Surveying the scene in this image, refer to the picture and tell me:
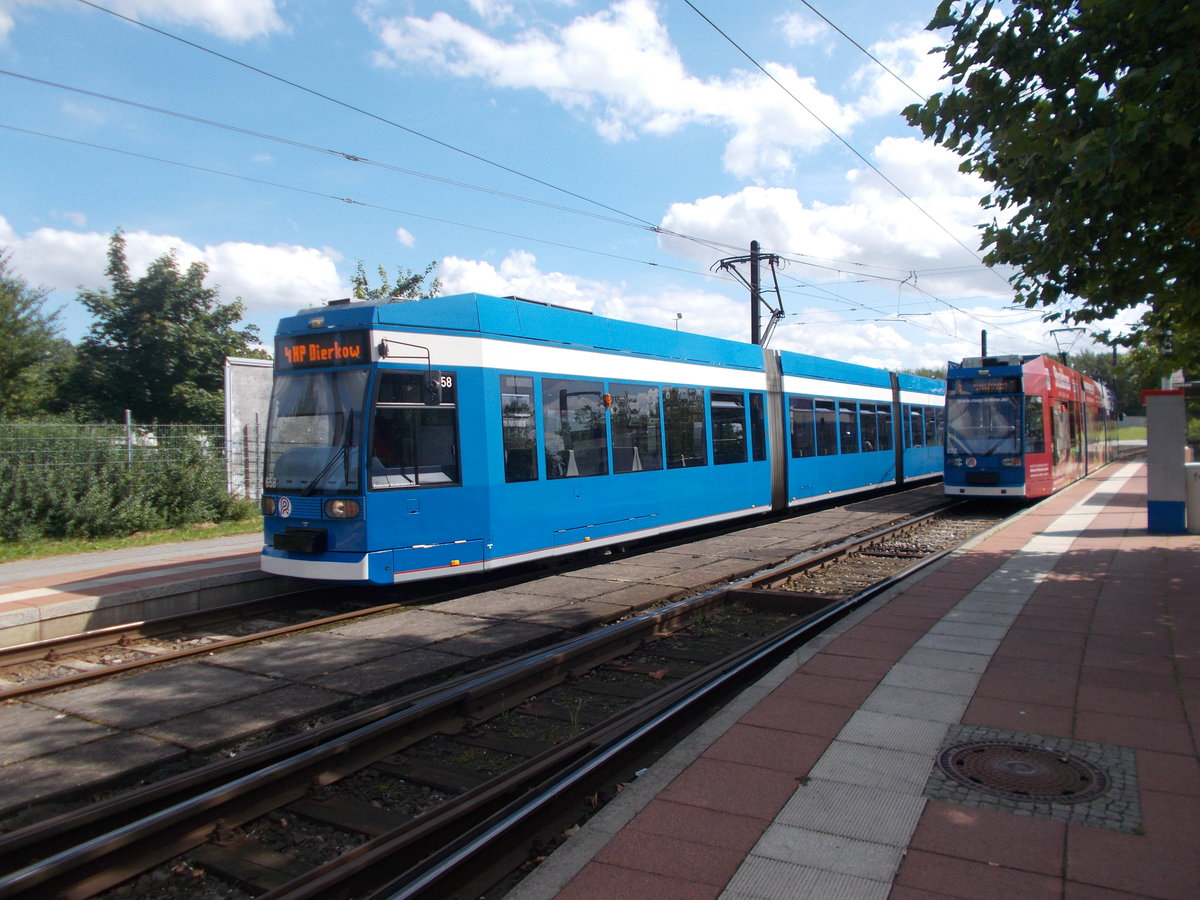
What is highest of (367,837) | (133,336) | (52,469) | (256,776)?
(133,336)

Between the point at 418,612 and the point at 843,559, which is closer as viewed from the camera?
the point at 418,612

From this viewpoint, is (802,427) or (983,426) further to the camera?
(983,426)

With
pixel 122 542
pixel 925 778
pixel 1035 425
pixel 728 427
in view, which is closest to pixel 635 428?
pixel 728 427

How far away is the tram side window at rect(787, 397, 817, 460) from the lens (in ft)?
55.2

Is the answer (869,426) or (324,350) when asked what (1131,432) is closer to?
(869,426)

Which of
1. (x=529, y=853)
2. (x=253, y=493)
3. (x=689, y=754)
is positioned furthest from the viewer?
(x=253, y=493)

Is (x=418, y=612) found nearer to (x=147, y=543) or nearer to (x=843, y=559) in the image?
(x=843, y=559)

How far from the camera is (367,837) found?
3895 mm

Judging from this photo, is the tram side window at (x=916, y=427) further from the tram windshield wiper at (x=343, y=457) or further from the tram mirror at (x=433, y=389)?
the tram windshield wiper at (x=343, y=457)

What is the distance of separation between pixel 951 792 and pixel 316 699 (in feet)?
13.4

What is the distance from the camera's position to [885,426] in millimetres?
22422

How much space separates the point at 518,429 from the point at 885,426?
15501 mm

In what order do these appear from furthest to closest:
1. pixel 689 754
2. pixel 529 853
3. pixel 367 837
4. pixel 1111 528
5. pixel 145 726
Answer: pixel 1111 528 < pixel 145 726 < pixel 689 754 < pixel 367 837 < pixel 529 853

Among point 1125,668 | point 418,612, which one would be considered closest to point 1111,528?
point 1125,668
